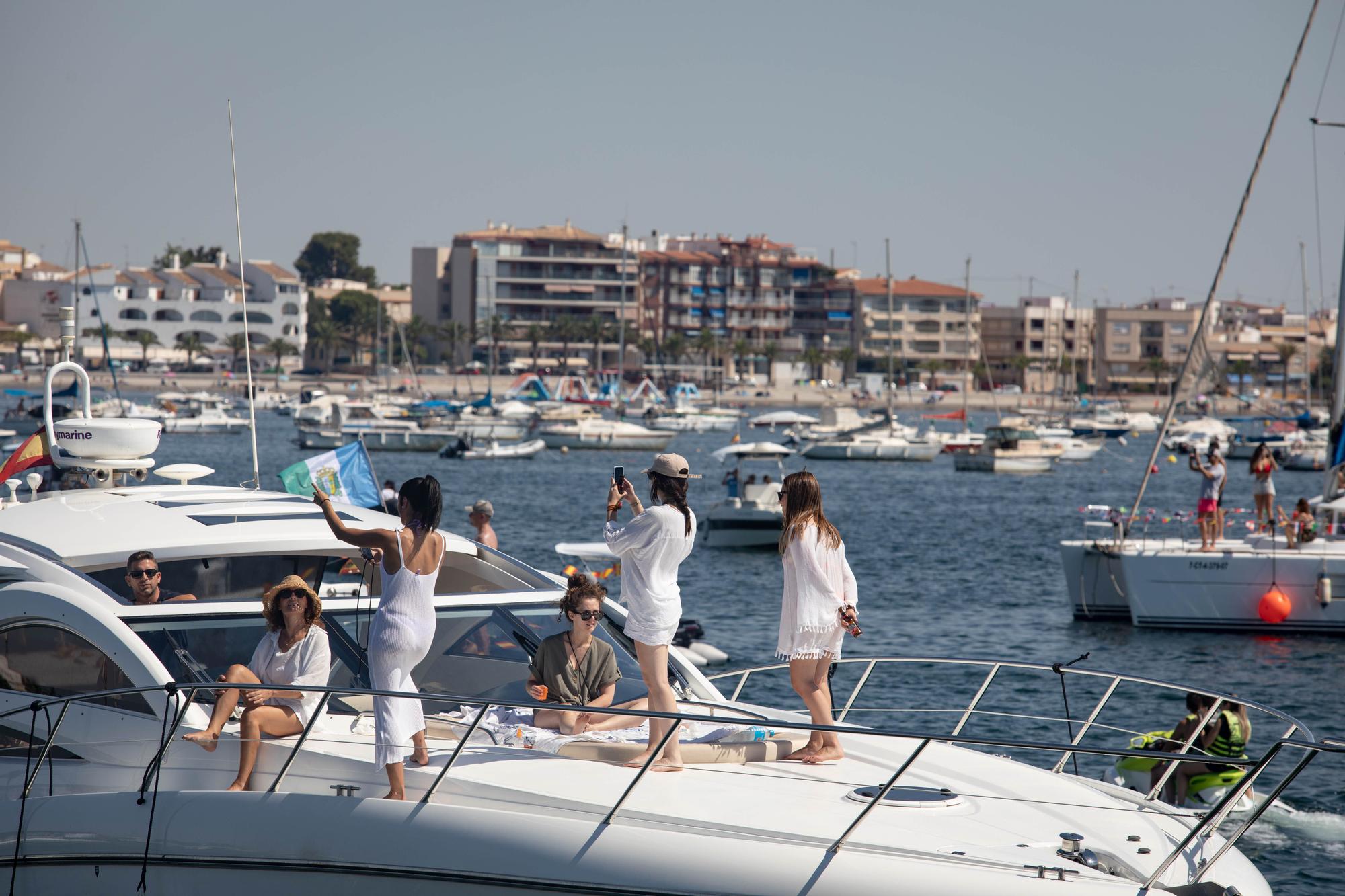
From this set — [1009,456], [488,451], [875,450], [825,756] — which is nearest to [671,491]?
[825,756]

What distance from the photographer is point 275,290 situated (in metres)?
157

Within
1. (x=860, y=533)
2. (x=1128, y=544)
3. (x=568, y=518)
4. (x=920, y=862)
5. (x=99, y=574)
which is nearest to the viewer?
(x=920, y=862)

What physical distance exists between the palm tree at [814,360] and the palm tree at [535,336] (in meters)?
31.6

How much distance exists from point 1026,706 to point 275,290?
490ft

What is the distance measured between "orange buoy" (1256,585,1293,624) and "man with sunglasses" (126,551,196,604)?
63.5ft

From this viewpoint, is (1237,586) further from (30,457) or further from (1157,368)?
(1157,368)

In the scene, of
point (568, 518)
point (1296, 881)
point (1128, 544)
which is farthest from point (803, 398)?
point (1296, 881)

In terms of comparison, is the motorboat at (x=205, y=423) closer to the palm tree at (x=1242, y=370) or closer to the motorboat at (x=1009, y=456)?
the motorboat at (x=1009, y=456)

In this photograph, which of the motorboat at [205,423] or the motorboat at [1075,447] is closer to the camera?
the motorboat at [1075,447]

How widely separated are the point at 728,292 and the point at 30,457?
15333cm

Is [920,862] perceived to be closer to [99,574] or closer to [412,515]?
[412,515]

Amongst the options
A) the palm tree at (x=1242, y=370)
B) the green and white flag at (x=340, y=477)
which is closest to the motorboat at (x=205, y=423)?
the green and white flag at (x=340, y=477)

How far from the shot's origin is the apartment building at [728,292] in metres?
161

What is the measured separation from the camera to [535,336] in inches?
5940
